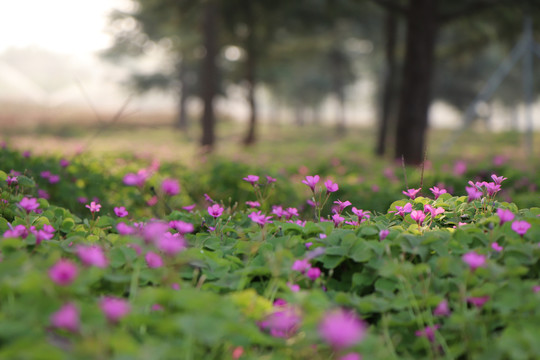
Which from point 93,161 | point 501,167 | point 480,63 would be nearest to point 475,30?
point 501,167

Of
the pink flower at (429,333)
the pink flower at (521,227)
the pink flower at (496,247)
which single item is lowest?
the pink flower at (429,333)

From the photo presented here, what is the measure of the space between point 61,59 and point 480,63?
134 m

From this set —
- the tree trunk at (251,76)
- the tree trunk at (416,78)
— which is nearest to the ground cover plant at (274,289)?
the tree trunk at (416,78)

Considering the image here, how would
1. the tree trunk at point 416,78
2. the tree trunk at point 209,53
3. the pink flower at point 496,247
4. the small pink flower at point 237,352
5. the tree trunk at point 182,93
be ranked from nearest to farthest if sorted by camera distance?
1. the small pink flower at point 237,352
2. the pink flower at point 496,247
3. the tree trunk at point 416,78
4. the tree trunk at point 209,53
5. the tree trunk at point 182,93

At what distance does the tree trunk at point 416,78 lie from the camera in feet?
27.6

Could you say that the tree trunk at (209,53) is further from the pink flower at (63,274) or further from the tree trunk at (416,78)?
the pink flower at (63,274)

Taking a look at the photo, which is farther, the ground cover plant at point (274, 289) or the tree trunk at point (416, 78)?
the tree trunk at point (416, 78)

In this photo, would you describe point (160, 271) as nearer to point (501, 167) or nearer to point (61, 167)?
point (61, 167)

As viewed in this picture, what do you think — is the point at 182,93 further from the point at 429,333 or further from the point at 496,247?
the point at 429,333

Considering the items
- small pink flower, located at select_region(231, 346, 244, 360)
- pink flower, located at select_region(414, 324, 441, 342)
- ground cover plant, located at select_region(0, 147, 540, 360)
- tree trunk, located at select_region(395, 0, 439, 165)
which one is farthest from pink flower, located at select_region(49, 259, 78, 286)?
tree trunk, located at select_region(395, 0, 439, 165)

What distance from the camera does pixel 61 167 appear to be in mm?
4109

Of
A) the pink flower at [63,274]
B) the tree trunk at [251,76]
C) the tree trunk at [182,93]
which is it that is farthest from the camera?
the tree trunk at [182,93]

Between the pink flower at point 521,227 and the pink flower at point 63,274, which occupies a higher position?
the pink flower at point 63,274

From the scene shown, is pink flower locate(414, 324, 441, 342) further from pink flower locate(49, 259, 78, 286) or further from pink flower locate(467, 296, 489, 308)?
pink flower locate(49, 259, 78, 286)
